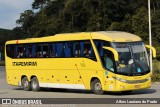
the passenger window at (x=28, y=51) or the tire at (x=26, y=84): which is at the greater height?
the passenger window at (x=28, y=51)

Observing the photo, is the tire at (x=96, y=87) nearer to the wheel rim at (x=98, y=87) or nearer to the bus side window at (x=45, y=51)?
the wheel rim at (x=98, y=87)

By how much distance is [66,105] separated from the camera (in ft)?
53.3

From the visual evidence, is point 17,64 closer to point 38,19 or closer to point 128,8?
point 128,8

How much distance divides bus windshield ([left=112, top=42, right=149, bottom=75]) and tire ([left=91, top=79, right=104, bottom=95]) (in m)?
1.49

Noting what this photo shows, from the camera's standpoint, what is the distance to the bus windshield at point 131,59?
870 inches

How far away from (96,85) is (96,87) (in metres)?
0.10

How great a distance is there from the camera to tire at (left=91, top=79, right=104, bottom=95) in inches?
903

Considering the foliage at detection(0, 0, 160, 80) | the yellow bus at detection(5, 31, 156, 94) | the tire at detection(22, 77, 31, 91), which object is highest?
the foliage at detection(0, 0, 160, 80)

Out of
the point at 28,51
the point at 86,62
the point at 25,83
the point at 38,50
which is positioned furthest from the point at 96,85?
the point at 25,83

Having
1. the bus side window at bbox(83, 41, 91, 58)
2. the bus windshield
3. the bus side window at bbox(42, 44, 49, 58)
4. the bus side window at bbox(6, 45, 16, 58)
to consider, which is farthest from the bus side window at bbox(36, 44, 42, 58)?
the bus windshield

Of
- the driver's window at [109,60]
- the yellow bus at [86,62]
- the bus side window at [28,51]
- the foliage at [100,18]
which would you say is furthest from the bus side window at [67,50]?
the foliage at [100,18]

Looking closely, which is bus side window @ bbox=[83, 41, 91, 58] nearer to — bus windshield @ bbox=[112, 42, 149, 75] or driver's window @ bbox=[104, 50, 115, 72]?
driver's window @ bbox=[104, 50, 115, 72]

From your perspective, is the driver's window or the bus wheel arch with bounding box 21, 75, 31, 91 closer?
the driver's window

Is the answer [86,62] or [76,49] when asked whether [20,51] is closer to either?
[76,49]
